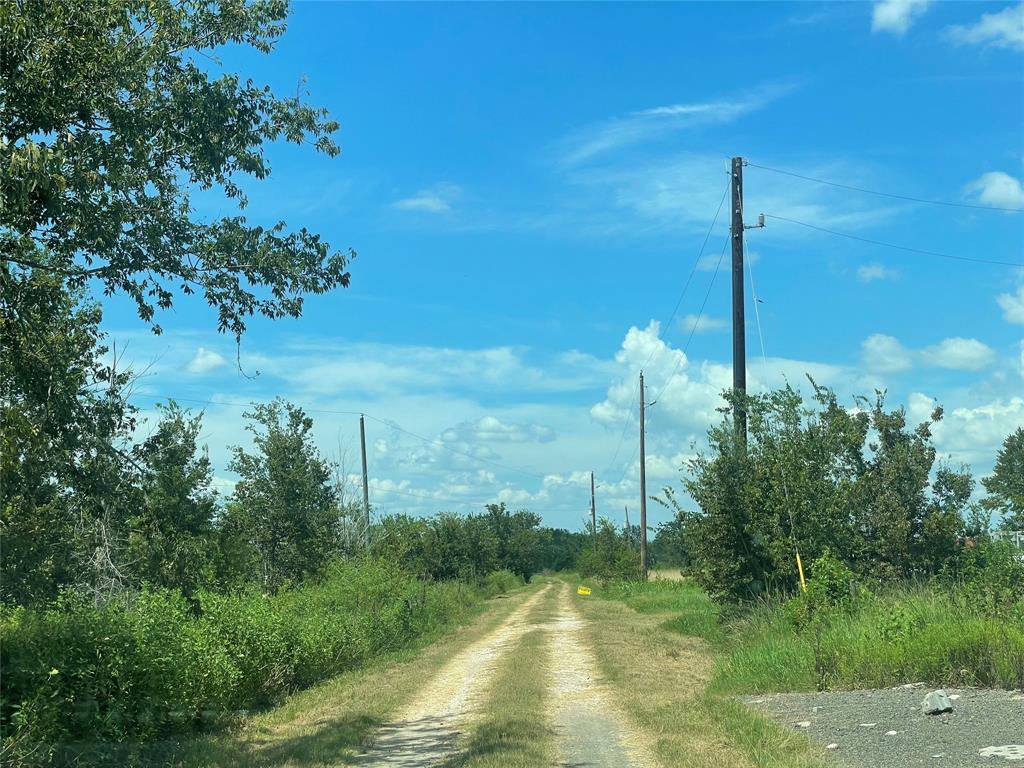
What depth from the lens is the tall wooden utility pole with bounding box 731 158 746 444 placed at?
2047cm

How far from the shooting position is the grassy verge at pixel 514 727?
29.9 ft

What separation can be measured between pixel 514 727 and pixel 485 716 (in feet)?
3.54

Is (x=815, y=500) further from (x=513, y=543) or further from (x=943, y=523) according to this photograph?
(x=513, y=543)

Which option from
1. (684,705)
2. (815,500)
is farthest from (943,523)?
(684,705)

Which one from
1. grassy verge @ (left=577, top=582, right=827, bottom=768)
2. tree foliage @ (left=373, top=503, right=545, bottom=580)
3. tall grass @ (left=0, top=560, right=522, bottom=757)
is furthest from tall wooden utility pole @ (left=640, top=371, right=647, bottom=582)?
tall grass @ (left=0, top=560, right=522, bottom=757)

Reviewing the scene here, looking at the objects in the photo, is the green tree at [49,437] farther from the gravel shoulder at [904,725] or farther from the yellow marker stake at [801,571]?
the yellow marker stake at [801,571]

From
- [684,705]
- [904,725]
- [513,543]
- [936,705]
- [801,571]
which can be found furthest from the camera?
[513,543]

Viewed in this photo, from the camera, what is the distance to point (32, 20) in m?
7.55

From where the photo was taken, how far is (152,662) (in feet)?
33.1

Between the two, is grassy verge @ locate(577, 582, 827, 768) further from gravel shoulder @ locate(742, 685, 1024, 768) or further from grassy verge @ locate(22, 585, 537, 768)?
grassy verge @ locate(22, 585, 537, 768)

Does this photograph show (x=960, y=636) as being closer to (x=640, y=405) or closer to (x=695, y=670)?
(x=695, y=670)

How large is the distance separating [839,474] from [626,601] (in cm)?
2333

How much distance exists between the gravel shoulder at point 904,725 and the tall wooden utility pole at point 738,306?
30.2ft

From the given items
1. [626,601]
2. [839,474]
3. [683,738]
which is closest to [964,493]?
[839,474]
